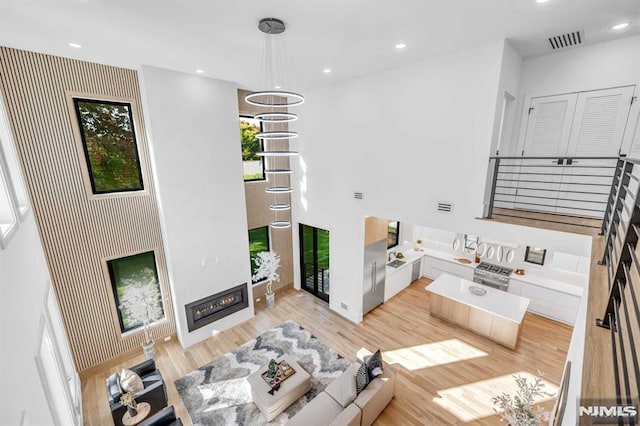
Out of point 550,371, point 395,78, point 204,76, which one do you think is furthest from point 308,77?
point 550,371

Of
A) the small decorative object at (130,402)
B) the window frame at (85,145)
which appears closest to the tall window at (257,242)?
the window frame at (85,145)

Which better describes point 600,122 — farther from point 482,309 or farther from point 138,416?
point 138,416

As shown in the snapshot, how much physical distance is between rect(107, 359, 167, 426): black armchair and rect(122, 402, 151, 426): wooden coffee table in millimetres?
53

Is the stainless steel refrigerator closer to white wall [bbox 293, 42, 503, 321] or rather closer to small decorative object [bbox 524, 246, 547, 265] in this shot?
white wall [bbox 293, 42, 503, 321]

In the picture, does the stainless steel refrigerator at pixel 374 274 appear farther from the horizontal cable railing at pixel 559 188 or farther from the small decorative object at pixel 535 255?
the small decorative object at pixel 535 255

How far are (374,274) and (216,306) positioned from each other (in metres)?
4.08

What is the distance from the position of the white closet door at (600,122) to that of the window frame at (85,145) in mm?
8031

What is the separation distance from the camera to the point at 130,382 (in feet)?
13.8

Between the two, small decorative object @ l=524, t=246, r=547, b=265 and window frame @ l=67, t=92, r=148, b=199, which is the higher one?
window frame @ l=67, t=92, r=148, b=199

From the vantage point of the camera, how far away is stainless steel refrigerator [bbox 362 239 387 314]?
264 inches

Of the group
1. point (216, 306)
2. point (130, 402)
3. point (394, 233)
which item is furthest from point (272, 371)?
point (394, 233)

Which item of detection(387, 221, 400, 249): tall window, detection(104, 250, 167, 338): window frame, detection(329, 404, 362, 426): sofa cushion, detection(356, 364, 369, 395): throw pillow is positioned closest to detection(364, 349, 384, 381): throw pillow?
detection(356, 364, 369, 395): throw pillow

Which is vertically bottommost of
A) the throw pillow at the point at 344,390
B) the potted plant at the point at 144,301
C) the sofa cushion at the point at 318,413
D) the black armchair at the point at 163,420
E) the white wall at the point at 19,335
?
the sofa cushion at the point at 318,413

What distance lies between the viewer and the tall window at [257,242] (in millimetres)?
7633
